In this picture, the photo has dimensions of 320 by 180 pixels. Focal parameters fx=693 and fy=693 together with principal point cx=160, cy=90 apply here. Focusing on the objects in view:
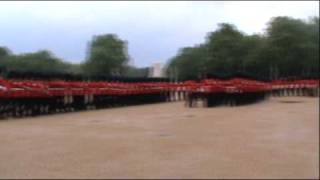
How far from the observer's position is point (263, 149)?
9.40 m

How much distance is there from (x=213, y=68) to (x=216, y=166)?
55.9 m

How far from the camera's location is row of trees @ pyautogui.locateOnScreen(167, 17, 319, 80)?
61.4 m

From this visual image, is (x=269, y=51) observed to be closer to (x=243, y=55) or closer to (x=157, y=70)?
(x=243, y=55)

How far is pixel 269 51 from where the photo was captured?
62.2m

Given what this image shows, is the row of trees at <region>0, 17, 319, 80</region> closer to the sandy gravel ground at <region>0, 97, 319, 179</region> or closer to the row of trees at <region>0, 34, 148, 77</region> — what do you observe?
the row of trees at <region>0, 34, 148, 77</region>

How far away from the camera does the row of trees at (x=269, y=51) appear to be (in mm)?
61406

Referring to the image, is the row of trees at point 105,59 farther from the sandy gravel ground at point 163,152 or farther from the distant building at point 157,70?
the sandy gravel ground at point 163,152

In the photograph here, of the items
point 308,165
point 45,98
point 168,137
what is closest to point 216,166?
point 308,165

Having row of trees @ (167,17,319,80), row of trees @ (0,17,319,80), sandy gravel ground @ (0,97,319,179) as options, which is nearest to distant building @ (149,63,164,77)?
row of trees @ (0,17,319,80)

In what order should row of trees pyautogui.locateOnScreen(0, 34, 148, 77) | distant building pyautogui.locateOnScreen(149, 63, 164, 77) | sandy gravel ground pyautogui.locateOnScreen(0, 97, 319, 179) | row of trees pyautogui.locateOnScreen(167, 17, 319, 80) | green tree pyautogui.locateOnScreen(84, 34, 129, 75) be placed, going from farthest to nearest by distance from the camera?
distant building pyautogui.locateOnScreen(149, 63, 164, 77), green tree pyautogui.locateOnScreen(84, 34, 129, 75), row of trees pyautogui.locateOnScreen(0, 34, 148, 77), row of trees pyautogui.locateOnScreen(167, 17, 319, 80), sandy gravel ground pyautogui.locateOnScreen(0, 97, 319, 179)

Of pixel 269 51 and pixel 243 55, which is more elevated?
pixel 269 51

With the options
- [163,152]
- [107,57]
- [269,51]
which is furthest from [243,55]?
[163,152]

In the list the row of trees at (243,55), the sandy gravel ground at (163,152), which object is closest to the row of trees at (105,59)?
the row of trees at (243,55)

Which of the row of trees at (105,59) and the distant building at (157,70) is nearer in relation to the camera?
the row of trees at (105,59)
